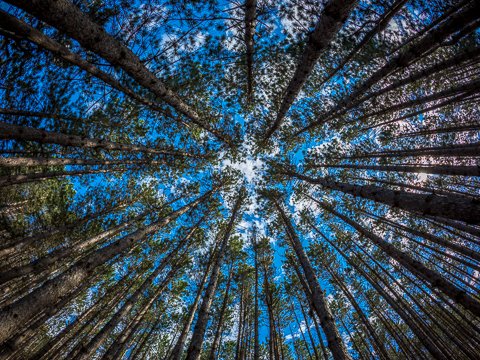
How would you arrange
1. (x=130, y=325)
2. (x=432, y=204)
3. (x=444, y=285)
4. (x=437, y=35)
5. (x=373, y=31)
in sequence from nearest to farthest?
(x=432, y=204) < (x=437, y=35) < (x=444, y=285) < (x=373, y=31) < (x=130, y=325)

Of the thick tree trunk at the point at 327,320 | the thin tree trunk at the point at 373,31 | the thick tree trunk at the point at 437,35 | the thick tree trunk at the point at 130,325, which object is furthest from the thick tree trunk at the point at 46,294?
the thick tree trunk at the point at 437,35

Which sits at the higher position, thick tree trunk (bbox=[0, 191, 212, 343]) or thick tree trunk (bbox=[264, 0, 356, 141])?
thick tree trunk (bbox=[264, 0, 356, 141])

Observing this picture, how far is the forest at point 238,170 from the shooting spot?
173 inches

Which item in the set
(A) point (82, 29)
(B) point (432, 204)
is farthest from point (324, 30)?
(A) point (82, 29)

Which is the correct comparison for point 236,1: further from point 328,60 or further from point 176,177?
point 176,177

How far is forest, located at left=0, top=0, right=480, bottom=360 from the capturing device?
14.4ft

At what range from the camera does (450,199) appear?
2760mm

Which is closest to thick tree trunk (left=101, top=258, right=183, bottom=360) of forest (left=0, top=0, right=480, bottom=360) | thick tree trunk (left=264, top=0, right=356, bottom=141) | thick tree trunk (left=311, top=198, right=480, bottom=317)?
forest (left=0, top=0, right=480, bottom=360)

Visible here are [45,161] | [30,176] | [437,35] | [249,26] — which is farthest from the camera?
[30,176]

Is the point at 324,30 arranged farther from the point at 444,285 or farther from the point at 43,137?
the point at 43,137

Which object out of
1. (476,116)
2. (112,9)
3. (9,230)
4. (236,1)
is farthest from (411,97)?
(9,230)

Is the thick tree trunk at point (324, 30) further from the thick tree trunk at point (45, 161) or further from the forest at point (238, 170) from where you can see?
the thick tree trunk at point (45, 161)

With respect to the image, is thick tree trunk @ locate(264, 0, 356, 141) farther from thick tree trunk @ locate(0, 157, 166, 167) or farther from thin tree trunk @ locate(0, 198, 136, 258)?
thin tree trunk @ locate(0, 198, 136, 258)

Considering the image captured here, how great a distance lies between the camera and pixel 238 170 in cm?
1356
